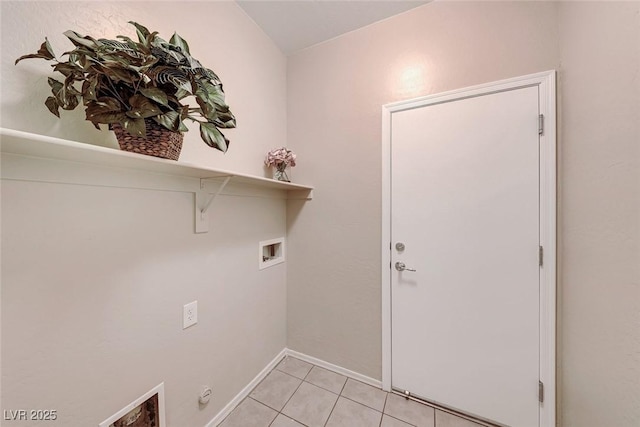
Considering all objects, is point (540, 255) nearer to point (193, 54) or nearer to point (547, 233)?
point (547, 233)

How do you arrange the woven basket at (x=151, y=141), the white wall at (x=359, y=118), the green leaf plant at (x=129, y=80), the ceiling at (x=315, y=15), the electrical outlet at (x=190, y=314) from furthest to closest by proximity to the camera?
the ceiling at (x=315, y=15) < the white wall at (x=359, y=118) < the electrical outlet at (x=190, y=314) < the woven basket at (x=151, y=141) < the green leaf plant at (x=129, y=80)

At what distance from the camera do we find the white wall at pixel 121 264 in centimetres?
71

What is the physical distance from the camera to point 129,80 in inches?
27.5

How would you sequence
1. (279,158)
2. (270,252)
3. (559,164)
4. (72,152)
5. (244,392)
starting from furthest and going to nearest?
(270,252) → (279,158) → (244,392) → (559,164) → (72,152)

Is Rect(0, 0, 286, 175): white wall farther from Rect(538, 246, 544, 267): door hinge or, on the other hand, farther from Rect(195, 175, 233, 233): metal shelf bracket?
Rect(538, 246, 544, 267): door hinge

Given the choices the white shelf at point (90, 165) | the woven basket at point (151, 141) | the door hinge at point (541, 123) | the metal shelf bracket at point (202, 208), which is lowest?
the metal shelf bracket at point (202, 208)

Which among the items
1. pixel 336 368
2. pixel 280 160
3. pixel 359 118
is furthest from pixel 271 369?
pixel 359 118

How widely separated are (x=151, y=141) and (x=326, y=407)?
1.79 metres

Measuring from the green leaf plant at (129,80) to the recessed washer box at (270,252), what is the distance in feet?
3.55

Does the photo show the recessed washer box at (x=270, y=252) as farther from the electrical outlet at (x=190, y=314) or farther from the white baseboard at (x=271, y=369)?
the white baseboard at (x=271, y=369)

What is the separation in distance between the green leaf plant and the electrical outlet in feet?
2.97

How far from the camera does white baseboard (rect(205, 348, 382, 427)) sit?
54.2 inches

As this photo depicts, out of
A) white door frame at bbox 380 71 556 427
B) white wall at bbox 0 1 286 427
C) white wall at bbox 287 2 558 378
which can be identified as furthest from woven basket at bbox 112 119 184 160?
white door frame at bbox 380 71 556 427

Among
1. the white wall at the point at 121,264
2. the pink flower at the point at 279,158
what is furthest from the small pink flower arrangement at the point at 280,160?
the white wall at the point at 121,264
